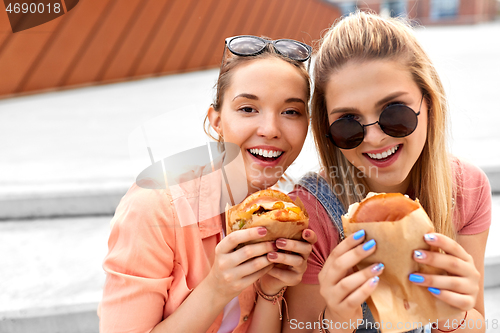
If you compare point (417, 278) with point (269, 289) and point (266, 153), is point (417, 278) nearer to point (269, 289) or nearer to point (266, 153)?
point (269, 289)

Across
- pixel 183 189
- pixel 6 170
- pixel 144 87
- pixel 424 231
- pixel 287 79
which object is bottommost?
pixel 144 87

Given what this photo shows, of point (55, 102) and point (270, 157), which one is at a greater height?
point (270, 157)

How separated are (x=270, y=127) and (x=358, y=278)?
28.5 inches

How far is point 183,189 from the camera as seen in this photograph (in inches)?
64.8

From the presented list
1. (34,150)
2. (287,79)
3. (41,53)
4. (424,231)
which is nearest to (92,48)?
(41,53)

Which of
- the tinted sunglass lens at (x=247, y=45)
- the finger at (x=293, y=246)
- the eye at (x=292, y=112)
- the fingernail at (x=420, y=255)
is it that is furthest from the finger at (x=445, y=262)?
the tinted sunglass lens at (x=247, y=45)

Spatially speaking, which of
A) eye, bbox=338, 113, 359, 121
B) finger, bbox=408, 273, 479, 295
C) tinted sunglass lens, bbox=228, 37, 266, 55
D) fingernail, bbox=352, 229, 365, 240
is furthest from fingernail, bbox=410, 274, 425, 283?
tinted sunglass lens, bbox=228, 37, 266, 55

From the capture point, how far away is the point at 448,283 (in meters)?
1.22

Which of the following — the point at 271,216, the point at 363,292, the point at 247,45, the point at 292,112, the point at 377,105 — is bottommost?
the point at 363,292

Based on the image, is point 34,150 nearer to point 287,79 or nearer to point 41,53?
point 287,79

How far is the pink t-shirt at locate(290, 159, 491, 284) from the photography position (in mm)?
1738

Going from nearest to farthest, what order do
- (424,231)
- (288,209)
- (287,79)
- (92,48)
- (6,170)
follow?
(424,231) → (288,209) → (287,79) → (6,170) → (92,48)

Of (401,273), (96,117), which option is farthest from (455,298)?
(96,117)

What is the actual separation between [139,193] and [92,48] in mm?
8401
